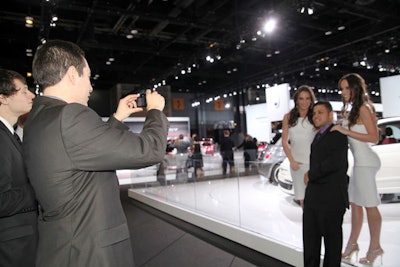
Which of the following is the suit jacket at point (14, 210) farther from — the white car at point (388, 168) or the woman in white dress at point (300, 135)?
the white car at point (388, 168)

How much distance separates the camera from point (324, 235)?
1991 mm

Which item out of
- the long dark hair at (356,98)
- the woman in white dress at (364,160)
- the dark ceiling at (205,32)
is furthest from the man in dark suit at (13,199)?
the dark ceiling at (205,32)

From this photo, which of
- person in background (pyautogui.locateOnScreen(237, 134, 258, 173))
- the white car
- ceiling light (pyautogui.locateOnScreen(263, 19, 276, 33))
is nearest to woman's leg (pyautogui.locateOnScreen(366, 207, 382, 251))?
the white car

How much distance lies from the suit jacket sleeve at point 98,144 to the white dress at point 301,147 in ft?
6.17

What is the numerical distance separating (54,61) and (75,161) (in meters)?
0.39

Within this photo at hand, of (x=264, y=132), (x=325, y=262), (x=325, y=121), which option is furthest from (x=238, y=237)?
(x=264, y=132)

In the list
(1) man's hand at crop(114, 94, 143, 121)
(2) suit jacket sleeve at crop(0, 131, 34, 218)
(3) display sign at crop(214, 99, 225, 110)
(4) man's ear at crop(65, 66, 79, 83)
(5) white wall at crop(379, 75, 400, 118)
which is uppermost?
(3) display sign at crop(214, 99, 225, 110)

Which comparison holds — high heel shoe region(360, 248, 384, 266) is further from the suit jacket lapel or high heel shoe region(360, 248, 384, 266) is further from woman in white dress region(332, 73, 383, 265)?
the suit jacket lapel

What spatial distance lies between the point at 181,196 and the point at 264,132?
1166cm

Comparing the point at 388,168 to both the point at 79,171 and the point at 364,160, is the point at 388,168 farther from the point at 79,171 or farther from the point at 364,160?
the point at 79,171

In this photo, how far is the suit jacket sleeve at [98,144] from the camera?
0.99 meters

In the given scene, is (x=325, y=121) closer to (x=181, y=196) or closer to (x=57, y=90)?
(x=57, y=90)

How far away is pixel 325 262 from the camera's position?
6.56 ft

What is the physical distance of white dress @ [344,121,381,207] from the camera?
90.0 inches
